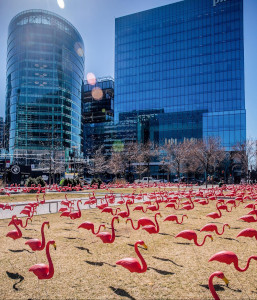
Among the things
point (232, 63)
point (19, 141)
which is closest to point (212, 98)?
point (232, 63)

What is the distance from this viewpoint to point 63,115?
87.8 m

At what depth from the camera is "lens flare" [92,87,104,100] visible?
12188 cm

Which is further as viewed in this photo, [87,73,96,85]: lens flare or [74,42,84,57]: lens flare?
[87,73,96,85]: lens flare

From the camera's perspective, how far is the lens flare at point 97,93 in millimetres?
121875

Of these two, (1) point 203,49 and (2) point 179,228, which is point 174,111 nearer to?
(1) point 203,49

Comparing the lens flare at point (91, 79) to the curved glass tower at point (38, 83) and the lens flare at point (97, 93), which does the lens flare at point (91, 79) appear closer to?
the lens flare at point (97, 93)

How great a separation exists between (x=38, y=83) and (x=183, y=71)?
156 feet

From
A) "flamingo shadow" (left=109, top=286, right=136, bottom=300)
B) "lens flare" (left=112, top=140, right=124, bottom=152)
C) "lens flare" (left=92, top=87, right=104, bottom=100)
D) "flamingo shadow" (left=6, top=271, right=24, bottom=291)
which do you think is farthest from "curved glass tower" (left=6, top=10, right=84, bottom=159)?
"flamingo shadow" (left=109, top=286, right=136, bottom=300)

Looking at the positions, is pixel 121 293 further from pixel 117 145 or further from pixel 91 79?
pixel 91 79

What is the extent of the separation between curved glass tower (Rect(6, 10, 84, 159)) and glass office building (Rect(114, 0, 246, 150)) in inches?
725

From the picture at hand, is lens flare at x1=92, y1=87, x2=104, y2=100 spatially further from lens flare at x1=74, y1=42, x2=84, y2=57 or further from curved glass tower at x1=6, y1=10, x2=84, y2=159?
curved glass tower at x1=6, y1=10, x2=84, y2=159

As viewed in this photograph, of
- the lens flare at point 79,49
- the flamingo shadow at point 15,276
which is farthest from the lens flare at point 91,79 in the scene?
the flamingo shadow at point 15,276

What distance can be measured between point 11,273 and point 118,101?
86.4 m

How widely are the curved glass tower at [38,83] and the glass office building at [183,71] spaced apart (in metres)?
18.4
